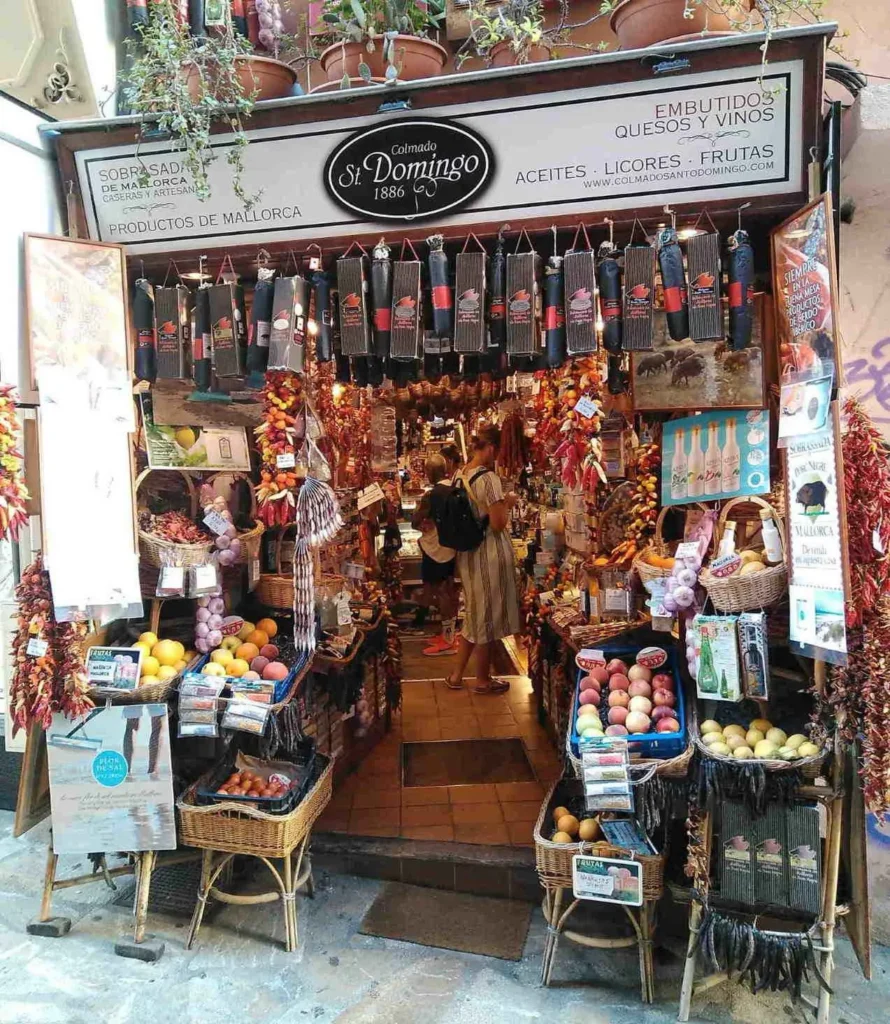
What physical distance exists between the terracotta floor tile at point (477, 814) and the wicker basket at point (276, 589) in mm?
1667

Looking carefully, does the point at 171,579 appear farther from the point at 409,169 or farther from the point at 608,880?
the point at 608,880

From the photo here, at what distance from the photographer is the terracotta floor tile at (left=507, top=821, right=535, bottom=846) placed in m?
3.94

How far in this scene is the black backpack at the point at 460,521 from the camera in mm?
6008

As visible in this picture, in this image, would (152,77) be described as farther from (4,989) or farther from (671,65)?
(4,989)

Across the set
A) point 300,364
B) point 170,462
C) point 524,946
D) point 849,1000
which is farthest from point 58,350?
point 849,1000

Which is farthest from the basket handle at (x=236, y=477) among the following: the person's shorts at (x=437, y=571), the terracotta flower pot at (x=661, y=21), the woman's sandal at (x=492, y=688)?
the person's shorts at (x=437, y=571)

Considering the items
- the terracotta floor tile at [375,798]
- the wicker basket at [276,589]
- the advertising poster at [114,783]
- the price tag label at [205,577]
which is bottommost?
the terracotta floor tile at [375,798]

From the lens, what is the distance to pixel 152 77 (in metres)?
3.28

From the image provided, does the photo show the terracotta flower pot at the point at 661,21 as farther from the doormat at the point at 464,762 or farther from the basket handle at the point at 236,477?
the doormat at the point at 464,762

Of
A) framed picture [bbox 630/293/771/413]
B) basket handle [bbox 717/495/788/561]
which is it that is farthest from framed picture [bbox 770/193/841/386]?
basket handle [bbox 717/495/788/561]

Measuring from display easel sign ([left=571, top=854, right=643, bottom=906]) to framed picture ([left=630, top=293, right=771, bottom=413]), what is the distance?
7.06 feet

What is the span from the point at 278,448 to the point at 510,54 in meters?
2.32

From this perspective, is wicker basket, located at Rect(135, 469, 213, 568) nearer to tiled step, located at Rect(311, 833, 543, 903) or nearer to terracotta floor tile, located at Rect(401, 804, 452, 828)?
tiled step, located at Rect(311, 833, 543, 903)

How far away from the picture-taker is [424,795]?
15.0 ft
